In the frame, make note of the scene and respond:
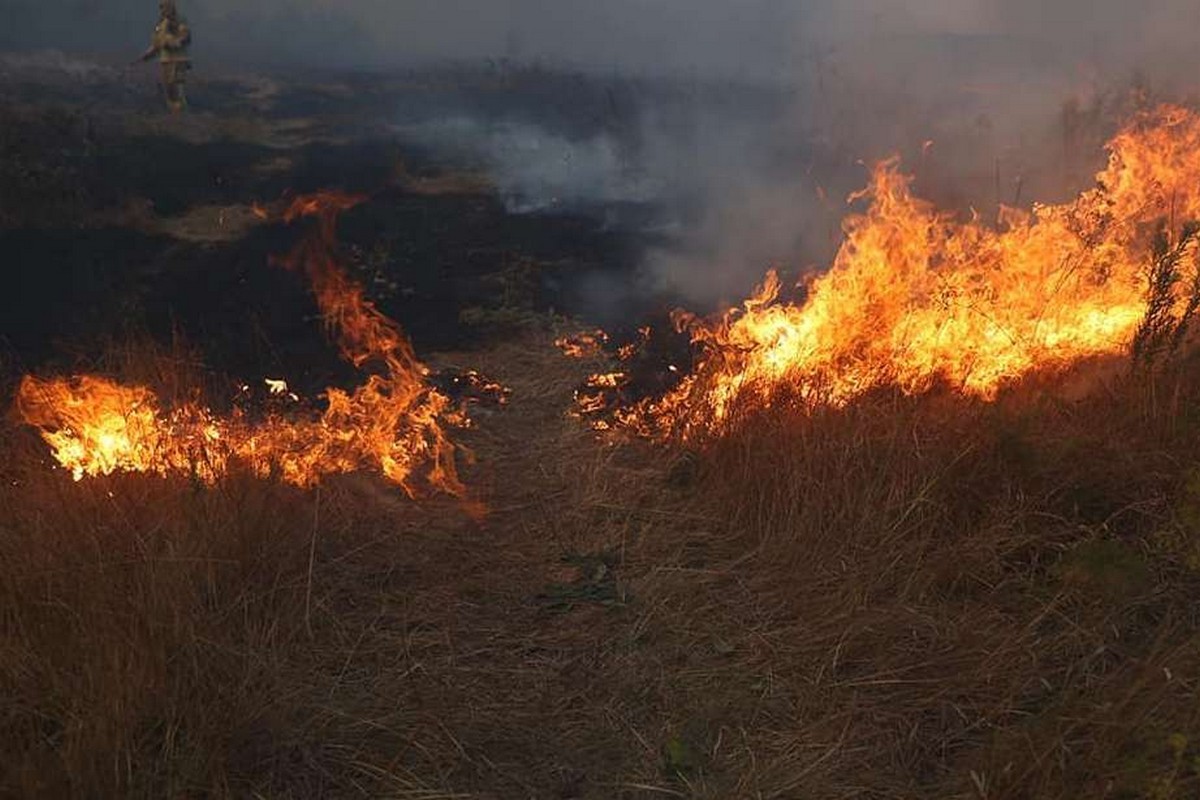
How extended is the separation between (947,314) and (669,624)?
136 inches

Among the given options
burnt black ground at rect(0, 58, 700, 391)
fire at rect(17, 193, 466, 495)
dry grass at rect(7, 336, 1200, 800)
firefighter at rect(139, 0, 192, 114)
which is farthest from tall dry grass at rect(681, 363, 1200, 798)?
firefighter at rect(139, 0, 192, 114)

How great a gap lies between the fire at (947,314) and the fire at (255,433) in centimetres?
155

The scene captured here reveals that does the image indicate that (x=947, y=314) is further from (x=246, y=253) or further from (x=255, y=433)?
(x=246, y=253)

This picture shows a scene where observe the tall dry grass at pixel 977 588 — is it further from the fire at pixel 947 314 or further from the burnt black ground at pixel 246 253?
the burnt black ground at pixel 246 253

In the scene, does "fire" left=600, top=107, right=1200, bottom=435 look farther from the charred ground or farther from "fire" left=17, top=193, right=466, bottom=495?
"fire" left=17, top=193, right=466, bottom=495

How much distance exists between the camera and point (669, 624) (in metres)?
3.63

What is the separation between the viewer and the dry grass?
2.61 m

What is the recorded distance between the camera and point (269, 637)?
10.6 feet

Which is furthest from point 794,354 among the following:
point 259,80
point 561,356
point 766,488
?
point 259,80

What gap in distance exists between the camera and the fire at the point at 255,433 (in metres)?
4.43

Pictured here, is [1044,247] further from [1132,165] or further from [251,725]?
[251,725]

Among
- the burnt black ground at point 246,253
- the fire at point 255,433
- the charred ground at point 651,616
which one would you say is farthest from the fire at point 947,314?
the burnt black ground at point 246,253

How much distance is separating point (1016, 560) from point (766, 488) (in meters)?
1.21

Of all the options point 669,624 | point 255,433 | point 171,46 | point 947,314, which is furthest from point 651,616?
point 171,46
